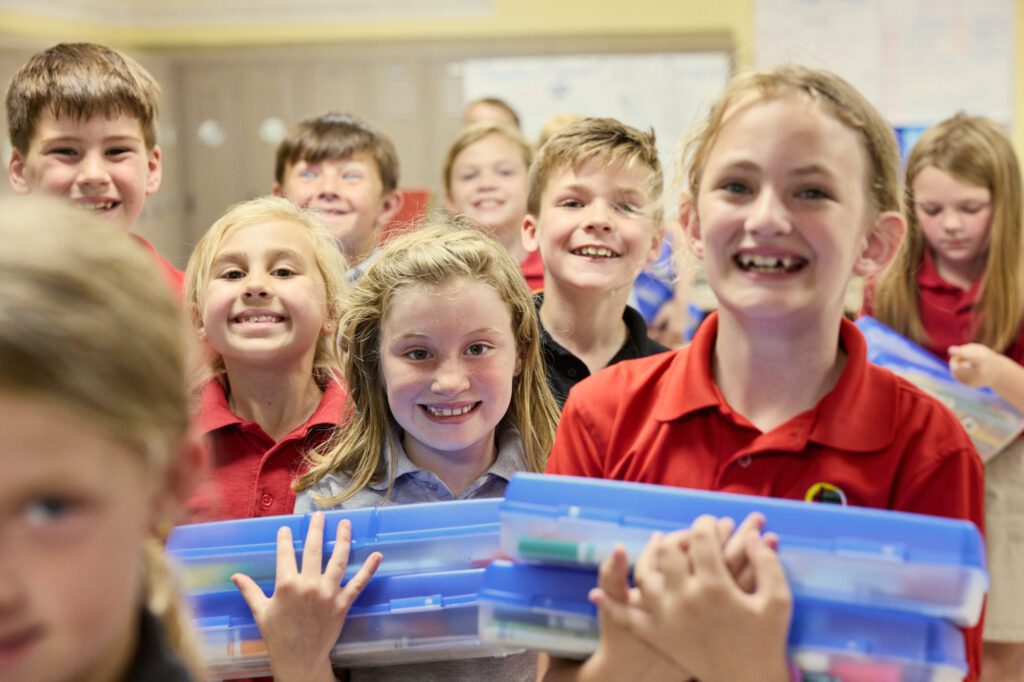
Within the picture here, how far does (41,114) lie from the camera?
2.26 meters

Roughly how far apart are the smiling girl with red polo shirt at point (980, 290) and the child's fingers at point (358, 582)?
4.79 ft

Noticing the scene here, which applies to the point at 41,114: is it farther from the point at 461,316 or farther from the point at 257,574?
the point at 257,574

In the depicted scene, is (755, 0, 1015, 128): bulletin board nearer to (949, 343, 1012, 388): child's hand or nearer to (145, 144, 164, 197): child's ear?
(949, 343, 1012, 388): child's hand

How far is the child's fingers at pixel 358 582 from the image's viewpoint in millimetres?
1303

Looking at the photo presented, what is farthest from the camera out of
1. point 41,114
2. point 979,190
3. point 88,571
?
point 979,190

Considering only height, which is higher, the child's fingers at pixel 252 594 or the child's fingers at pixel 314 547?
the child's fingers at pixel 314 547

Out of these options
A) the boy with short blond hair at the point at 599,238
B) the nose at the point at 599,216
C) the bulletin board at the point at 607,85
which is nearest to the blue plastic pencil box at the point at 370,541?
the boy with short blond hair at the point at 599,238

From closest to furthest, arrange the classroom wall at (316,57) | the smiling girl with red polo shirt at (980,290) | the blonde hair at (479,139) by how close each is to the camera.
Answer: the smiling girl with red polo shirt at (980,290) < the blonde hair at (479,139) < the classroom wall at (316,57)

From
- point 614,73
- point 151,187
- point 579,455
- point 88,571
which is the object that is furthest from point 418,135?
point 88,571

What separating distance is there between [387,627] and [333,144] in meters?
2.06

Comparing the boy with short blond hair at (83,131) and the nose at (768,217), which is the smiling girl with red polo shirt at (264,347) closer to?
the boy with short blond hair at (83,131)

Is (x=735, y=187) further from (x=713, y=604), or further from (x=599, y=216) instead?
(x=599, y=216)

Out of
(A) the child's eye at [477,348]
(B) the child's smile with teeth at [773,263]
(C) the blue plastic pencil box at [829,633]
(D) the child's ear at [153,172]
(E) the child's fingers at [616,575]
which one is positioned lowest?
(C) the blue plastic pencil box at [829,633]

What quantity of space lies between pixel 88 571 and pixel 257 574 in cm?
69
